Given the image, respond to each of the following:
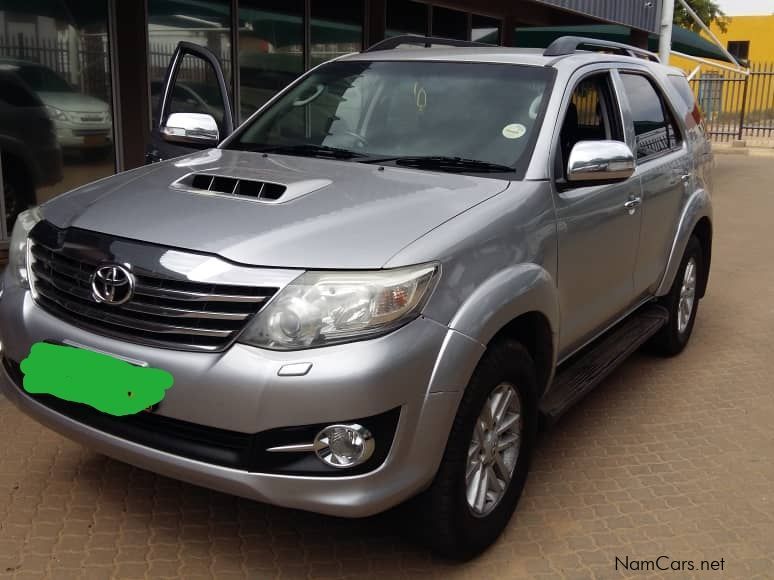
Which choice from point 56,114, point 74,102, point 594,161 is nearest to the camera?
point 594,161

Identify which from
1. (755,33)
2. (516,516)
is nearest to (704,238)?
(516,516)

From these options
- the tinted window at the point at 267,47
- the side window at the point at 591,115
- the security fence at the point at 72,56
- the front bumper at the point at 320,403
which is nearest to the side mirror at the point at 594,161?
the side window at the point at 591,115

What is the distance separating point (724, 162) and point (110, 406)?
20640mm

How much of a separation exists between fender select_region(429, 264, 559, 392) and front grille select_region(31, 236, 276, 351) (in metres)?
0.59

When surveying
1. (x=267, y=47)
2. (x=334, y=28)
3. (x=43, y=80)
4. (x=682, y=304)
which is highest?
(x=334, y=28)

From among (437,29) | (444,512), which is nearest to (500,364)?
(444,512)

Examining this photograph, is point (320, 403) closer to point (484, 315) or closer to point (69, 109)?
point (484, 315)

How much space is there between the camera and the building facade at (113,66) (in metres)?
7.25

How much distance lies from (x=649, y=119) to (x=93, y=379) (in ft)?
11.4

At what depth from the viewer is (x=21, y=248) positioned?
120 inches

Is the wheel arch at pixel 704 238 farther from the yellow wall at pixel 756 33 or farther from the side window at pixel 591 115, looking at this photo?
the yellow wall at pixel 756 33

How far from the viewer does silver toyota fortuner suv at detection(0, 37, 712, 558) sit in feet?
8.09

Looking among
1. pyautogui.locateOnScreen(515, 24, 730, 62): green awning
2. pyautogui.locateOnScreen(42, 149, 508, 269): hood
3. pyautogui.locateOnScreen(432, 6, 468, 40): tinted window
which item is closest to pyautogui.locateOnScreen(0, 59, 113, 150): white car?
pyautogui.locateOnScreen(42, 149, 508, 269): hood

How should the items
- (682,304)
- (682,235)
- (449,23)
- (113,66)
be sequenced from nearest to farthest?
(682,235) → (682,304) → (113,66) → (449,23)
